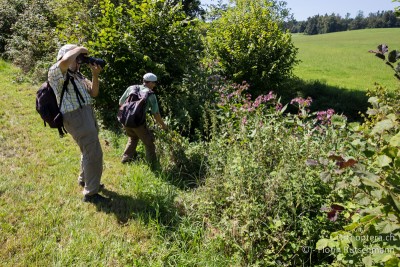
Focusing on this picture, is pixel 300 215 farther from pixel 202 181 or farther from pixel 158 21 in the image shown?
pixel 158 21

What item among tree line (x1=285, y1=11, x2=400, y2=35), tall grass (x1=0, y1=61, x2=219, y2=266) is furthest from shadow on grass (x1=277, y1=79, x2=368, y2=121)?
tree line (x1=285, y1=11, x2=400, y2=35)

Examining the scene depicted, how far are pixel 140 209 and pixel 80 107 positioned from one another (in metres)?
1.48

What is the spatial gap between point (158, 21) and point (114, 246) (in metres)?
4.82

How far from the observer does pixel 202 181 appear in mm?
4426

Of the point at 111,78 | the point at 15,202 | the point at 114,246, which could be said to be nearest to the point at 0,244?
the point at 15,202

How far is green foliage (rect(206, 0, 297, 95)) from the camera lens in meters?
9.41

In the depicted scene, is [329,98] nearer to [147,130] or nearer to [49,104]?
[147,130]

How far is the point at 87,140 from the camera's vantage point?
4031mm

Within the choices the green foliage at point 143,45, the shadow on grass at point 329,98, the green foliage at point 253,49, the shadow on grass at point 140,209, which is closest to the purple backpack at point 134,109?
the shadow on grass at point 140,209

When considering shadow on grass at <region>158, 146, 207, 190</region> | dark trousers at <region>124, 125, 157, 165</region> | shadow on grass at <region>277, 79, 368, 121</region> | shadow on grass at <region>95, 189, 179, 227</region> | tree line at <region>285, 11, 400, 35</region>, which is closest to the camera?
shadow on grass at <region>95, 189, 179, 227</region>

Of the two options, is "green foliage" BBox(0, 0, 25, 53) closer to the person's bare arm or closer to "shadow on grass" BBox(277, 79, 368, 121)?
"shadow on grass" BBox(277, 79, 368, 121)

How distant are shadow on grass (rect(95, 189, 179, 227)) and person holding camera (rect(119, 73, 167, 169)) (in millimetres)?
1007

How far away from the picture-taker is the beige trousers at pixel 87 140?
3941mm

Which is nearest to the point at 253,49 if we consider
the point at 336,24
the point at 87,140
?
the point at 87,140
